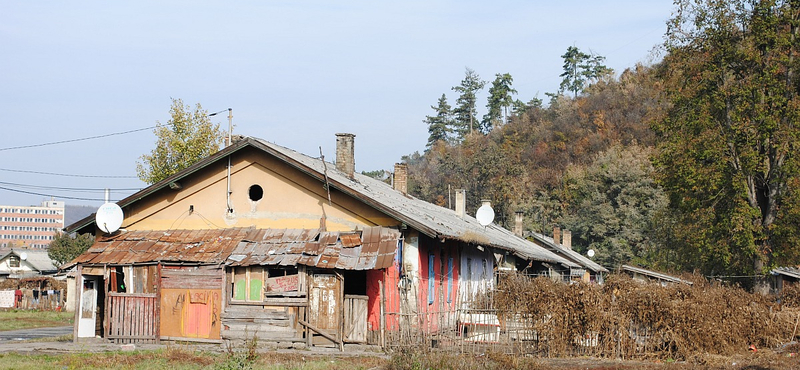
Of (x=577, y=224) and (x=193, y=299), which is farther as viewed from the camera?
(x=577, y=224)

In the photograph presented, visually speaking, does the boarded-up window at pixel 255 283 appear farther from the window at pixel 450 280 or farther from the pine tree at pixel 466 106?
the pine tree at pixel 466 106

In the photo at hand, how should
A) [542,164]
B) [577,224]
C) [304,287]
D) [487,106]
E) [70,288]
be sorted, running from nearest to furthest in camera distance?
[304,287]
[70,288]
[577,224]
[542,164]
[487,106]

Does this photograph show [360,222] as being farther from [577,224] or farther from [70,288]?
[577,224]

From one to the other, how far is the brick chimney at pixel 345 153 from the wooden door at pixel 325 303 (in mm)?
6684

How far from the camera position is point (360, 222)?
69.8 ft

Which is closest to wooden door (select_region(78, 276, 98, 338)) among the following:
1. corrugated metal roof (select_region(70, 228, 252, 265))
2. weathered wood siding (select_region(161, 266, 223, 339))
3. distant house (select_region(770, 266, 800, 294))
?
corrugated metal roof (select_region(70, 228, 252, 265))

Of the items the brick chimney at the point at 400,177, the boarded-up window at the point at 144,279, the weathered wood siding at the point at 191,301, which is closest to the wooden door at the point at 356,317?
the weathered wood siding at the point at 191,301

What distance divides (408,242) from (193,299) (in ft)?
19.5

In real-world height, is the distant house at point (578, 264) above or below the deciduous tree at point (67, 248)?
below

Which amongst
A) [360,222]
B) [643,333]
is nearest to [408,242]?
[360,222]

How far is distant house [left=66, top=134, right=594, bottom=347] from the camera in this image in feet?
65.9

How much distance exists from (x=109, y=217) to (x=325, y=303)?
22.7 ft

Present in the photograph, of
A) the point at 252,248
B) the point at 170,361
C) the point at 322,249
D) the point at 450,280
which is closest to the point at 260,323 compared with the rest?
the point at 252,248

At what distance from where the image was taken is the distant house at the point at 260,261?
20.1 meters
